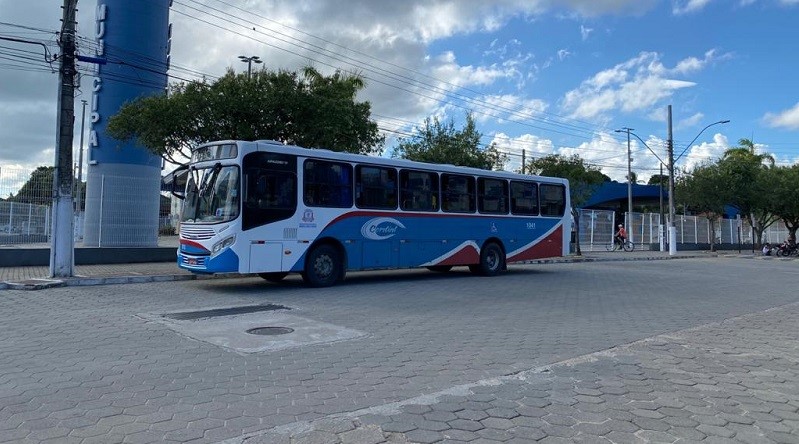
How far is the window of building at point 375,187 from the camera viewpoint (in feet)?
47.3

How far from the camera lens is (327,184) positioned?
543 inches

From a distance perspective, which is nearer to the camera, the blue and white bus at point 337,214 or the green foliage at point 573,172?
the blue and white bus at point 337,214

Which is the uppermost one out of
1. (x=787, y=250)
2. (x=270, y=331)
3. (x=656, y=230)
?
(x=656, y=230)

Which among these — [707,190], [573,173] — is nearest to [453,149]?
[573,173]

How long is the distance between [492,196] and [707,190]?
25.9 m

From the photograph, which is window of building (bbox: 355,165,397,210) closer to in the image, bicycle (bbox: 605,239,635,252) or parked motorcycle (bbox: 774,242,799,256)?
bicycle (bbox: 605,239,635,252)

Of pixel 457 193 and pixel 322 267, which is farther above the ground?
pixel 457 193

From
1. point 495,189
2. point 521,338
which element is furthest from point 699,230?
point 521,338

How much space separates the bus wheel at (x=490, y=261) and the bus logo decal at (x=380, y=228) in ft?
11.4

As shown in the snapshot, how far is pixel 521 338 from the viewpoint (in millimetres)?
8016

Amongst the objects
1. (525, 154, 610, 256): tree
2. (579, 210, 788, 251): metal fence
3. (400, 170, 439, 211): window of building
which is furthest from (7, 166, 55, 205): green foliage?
(579, 210, 788, 251): metal fence

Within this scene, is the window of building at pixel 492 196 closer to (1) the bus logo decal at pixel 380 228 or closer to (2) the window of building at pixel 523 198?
(2) the window of building at pixel 523 198

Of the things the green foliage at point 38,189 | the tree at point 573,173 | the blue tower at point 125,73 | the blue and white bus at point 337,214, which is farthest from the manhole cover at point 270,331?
the tree at point 573,173

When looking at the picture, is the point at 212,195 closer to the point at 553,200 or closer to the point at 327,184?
the point at 327,184
